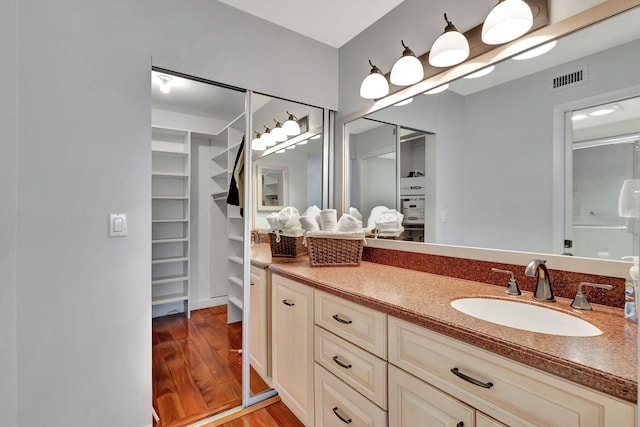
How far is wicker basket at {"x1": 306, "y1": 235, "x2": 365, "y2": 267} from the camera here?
172 centimetres

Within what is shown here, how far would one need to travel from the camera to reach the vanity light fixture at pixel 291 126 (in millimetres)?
2070

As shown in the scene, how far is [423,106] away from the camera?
167 cm

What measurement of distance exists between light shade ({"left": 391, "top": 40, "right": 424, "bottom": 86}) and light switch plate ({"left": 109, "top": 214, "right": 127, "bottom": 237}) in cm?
162

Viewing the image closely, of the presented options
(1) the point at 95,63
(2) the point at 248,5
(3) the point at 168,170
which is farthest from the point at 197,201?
(2) the point at 248,5

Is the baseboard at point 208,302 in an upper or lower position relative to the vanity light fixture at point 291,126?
lower

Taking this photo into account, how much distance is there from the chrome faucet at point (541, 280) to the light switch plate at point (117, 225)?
5.82ft

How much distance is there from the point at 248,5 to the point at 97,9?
77 cm

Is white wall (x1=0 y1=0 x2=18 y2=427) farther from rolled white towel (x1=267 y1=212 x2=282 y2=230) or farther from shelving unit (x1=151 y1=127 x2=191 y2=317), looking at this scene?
rolled white towel (x1=267 y1=212 x2=282 y2=230)

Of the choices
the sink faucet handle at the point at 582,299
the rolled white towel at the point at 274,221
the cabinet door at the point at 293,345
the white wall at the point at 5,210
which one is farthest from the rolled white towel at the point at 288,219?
the sink faucet handle at the point at 582,299

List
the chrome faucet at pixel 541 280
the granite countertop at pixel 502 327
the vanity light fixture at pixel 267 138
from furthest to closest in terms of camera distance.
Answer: the vanity light fixture at pixel 267 138
the chrome faucet at pixel 541 280
the granite countertop at pixel 502 327

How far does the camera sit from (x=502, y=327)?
2.69 feet

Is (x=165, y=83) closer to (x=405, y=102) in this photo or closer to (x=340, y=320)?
(x=405, y=102)

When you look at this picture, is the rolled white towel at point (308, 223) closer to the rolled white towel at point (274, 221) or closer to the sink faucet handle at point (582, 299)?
the rolled white towel at point (274, 221)

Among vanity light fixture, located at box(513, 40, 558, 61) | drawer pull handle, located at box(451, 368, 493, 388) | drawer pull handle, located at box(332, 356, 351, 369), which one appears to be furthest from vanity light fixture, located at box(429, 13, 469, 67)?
drawer pull handle, located at box(332, 356, 351, 369)
